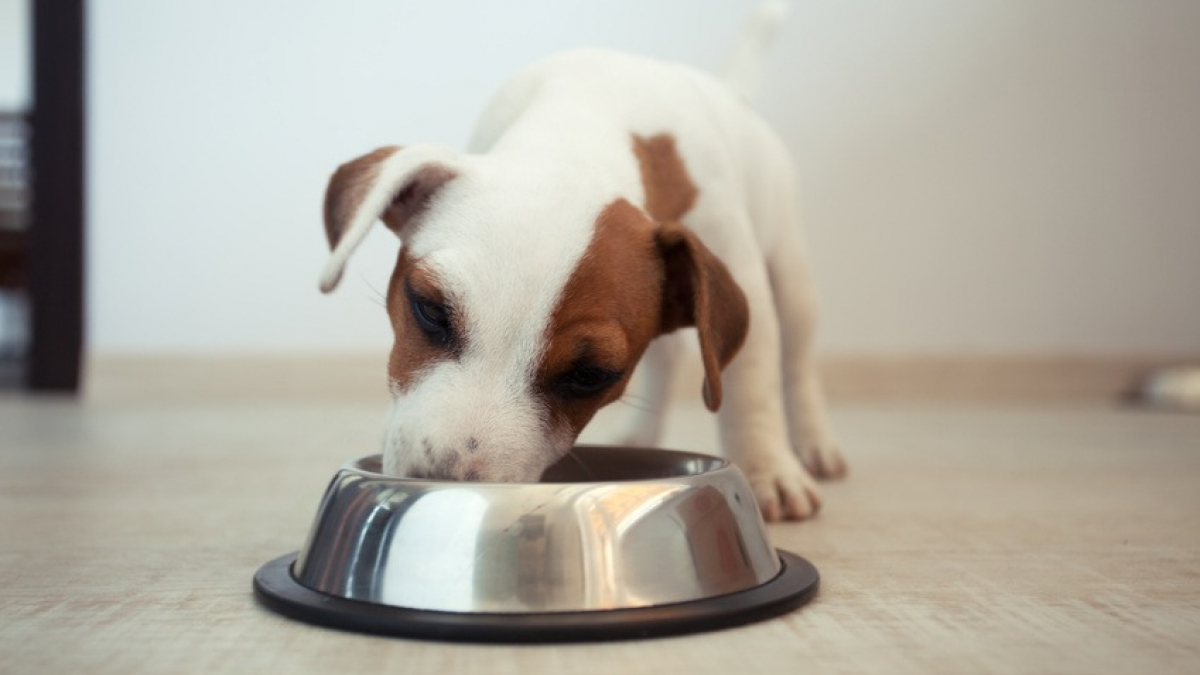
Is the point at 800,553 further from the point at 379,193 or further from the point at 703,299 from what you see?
the point at 379,193

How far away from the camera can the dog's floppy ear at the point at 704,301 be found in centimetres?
166

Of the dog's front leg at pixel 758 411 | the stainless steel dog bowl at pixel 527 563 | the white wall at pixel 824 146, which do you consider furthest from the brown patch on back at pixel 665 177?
the white wall at pixel 824 146

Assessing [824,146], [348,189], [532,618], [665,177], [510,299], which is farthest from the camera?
[824,146]

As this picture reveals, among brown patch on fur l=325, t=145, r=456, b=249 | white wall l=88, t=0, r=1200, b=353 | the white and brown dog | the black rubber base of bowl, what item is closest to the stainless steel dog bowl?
the black rubber base of bowl

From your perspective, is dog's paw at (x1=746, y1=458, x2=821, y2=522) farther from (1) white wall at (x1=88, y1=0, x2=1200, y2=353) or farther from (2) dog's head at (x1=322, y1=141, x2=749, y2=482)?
(1) white wall at (x1=88, y1=0, x2=1200, y2=353)

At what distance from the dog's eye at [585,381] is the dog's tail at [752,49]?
1367mm

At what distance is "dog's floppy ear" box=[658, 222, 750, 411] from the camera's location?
5.45ft

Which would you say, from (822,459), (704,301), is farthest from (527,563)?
(822,459)

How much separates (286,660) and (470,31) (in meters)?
3.71

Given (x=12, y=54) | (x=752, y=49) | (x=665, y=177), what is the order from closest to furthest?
(x=665, y=177) → (x=752, y=49) → (x=12, y=54)

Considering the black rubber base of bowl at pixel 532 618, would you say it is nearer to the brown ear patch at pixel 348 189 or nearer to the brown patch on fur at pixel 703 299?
the brown patch on fur at pixel 703 299

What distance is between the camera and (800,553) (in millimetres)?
1725

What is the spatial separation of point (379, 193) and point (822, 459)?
1.24 meters

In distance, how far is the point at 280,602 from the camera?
133 centimetres
